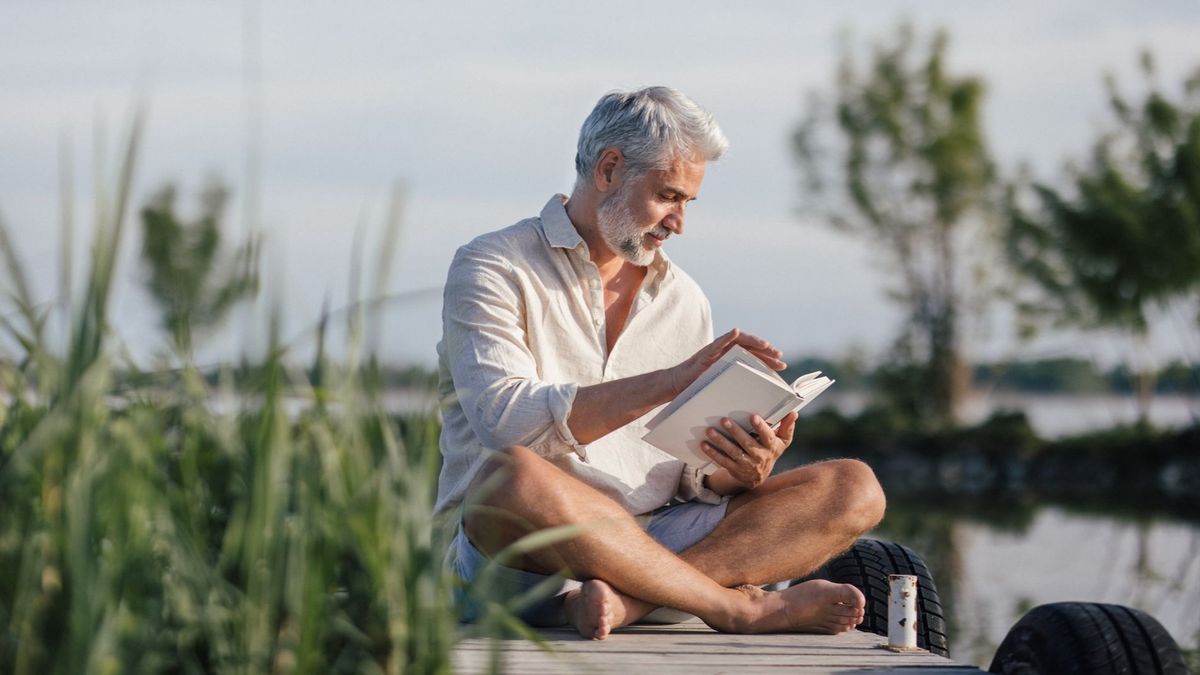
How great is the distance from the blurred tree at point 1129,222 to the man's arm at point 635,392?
20424mm

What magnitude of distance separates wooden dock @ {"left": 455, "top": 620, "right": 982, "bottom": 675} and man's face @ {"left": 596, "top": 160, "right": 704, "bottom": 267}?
0.88 metres

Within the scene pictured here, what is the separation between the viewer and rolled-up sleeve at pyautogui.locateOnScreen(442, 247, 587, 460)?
3.30m

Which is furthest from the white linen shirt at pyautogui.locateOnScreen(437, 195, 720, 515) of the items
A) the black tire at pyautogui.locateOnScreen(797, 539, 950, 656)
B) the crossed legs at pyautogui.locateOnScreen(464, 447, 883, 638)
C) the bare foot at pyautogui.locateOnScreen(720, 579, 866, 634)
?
the black tire at pyautogui.locateOnScreen(797, 539, 950, 656)

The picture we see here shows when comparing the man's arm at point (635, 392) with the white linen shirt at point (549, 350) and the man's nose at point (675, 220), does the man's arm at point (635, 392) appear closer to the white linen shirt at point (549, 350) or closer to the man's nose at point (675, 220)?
the white linen shirt at point (549, 350)

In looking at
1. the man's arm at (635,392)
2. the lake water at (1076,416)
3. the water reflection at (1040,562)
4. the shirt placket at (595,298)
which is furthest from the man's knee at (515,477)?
the lake water at (1076,416)

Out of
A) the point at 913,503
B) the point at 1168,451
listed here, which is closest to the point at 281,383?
the point at 913,503

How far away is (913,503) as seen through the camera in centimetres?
1823

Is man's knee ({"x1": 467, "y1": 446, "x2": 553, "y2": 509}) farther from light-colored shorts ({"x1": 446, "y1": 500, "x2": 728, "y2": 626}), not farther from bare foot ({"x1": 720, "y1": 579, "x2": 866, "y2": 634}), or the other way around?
bare foot ({"x1": 720, "y1": 579, "x2": 866, "y2": 634})

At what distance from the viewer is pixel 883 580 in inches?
167

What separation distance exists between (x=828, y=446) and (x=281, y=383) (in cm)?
2054

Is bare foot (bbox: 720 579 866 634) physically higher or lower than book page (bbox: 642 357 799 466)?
lower

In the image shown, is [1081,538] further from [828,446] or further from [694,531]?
[694,531]

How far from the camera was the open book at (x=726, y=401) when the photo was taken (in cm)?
314

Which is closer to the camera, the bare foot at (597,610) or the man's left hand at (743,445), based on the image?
the bare foot at (597,610)
